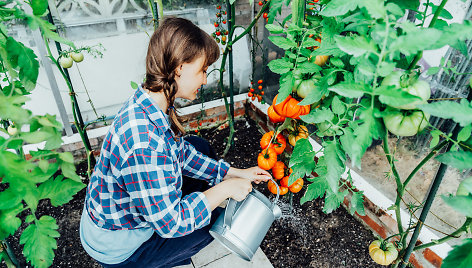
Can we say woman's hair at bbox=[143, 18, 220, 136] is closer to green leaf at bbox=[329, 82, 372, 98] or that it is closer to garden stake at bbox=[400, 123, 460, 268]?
green leaf at bbox=[329, 82, 372, 98]

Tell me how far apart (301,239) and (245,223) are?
Result: 23.2 inches

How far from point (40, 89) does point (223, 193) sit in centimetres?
147

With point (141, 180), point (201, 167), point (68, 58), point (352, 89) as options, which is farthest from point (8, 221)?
point (68, 58)

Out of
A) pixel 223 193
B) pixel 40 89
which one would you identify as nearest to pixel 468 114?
pixel 223 193

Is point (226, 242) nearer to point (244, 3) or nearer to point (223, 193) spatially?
point (223, 193)

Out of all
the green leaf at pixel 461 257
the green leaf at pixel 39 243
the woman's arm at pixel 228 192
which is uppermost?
the green leaf at pixel 461 257

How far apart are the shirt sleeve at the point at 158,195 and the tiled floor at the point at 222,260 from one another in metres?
0.48

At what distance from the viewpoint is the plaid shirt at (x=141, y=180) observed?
1.07 m

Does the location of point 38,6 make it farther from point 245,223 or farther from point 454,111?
point 245,223

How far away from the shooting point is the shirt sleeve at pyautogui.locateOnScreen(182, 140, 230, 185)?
60.7 inches

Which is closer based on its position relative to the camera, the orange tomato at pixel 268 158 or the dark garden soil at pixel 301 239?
the orange tomato at pixel 268 158

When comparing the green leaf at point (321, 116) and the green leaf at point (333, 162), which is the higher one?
the green leaf at point (321, 116)

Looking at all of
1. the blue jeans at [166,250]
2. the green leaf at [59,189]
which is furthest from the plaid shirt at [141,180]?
the green leaf at [59,189]

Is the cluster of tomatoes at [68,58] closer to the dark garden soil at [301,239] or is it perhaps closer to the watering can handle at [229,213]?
the dark garden soil at [301,239]
